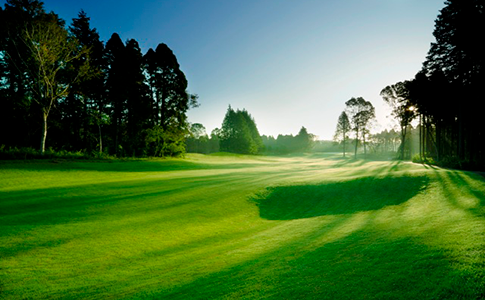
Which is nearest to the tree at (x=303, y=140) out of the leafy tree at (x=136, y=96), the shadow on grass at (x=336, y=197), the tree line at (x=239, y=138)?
the tree line at (x=239, y=138)

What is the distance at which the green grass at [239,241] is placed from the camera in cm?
338

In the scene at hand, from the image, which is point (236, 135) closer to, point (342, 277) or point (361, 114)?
point (361, 114)

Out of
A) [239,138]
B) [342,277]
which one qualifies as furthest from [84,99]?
[239,138]

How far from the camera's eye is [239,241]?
6.53 meters

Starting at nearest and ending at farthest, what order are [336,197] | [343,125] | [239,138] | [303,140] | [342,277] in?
[342,277], [336,197], [343,125], [239,138], [303,140]

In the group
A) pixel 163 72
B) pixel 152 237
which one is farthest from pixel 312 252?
pixel 163 72

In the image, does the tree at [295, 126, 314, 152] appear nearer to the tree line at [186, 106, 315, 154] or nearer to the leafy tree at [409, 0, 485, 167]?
the tree line at [186, 106, 315, 154]

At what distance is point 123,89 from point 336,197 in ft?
99.9

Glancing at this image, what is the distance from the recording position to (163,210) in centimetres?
925

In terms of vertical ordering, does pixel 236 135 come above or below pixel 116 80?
below

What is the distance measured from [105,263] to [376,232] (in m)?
7.10

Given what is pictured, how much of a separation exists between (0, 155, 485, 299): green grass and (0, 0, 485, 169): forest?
1380 cm

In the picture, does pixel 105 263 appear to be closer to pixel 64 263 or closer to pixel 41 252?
pixel 64 263

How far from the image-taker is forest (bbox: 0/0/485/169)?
1920 centimetres
